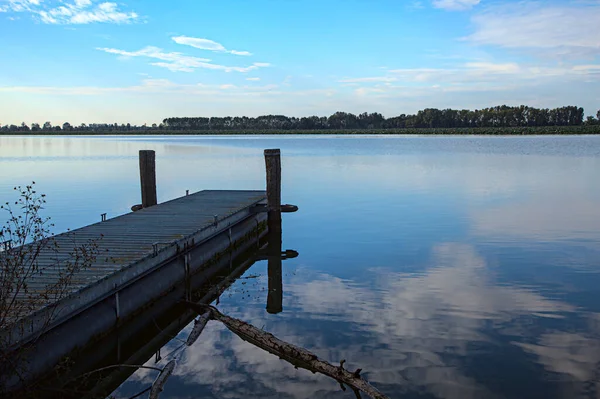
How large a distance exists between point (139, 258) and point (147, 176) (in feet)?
25.4

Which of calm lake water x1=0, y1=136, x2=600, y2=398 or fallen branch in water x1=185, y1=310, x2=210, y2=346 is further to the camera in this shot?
fallen branch in water x1=185, y1=310, x2=210, y2=346

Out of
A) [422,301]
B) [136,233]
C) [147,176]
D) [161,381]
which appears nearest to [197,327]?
[161,381]

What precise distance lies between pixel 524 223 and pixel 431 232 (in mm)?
3733

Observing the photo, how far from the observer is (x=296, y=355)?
24.1 ft

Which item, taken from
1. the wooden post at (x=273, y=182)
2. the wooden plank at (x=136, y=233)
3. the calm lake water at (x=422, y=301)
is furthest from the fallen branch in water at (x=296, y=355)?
the wooden post at (x=273, y=182)

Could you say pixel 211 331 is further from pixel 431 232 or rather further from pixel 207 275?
pixel 431 232

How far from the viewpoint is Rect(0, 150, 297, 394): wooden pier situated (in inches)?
257

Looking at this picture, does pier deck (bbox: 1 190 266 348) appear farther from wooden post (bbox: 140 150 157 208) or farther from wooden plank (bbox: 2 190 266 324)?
wooden post (bbox: 140 150 157 208)

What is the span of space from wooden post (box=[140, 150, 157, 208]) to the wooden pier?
0.03 metres

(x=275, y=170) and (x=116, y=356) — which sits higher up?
(x=275, y=170)

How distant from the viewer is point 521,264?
1298cm

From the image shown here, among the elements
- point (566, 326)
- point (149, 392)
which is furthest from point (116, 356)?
point (566, 326)

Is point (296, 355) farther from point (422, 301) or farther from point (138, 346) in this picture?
point (422, 301)

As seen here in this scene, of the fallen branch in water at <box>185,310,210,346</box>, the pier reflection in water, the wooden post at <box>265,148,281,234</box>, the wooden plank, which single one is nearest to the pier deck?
the wooden plank
